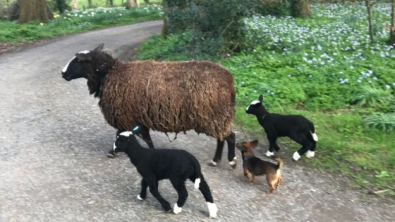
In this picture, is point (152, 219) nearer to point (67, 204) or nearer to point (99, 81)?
point (67, 204)

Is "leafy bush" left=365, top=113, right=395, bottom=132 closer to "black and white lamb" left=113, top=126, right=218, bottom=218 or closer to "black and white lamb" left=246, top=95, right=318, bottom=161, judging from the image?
"black and white lamb" left=246, top=95, right=318, bottom=161

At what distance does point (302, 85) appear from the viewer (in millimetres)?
9227

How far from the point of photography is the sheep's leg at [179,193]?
4.80 m

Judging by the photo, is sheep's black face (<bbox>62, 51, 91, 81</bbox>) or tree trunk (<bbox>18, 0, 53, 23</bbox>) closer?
sheep's black face (<bbox>62, 51, 91, 81</bbox>)

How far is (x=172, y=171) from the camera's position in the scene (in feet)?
15.8

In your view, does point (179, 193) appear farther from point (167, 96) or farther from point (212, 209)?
point (167, 96)

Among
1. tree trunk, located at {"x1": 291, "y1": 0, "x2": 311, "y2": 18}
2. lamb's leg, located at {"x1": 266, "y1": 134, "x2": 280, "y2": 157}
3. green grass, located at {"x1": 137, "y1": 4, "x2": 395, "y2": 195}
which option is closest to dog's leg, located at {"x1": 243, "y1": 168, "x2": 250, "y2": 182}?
lamb's leg, located at {"x1": 266, "y1": 134, "x2": 280, "y2": 157}

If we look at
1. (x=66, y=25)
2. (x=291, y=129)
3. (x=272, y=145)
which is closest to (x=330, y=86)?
(x=272, y=145)

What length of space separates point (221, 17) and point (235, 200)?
7099 millimetres

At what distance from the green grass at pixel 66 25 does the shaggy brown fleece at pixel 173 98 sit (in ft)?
42.6

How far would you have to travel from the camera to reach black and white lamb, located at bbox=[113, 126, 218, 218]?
189 inches

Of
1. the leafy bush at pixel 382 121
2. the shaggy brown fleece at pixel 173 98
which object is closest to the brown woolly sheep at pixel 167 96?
the shaggy brown fleece at pixel 173 98

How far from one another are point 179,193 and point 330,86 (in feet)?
17.3

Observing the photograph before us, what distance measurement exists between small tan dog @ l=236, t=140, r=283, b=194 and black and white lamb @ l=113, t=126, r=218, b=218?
852mm
